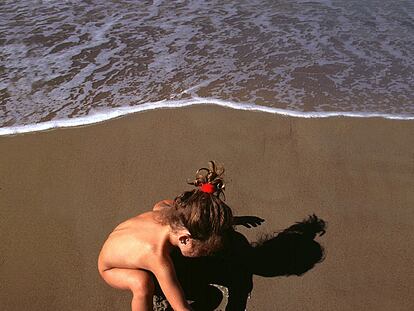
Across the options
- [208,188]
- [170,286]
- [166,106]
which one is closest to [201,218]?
[208,188]

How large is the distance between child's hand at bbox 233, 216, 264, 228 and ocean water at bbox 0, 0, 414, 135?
1377 mm

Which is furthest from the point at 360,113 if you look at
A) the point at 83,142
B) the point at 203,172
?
the point at 83,142

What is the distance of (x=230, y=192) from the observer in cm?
317

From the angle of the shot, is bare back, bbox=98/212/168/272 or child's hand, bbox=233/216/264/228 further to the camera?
child's hand, bbox=233/216/264/228

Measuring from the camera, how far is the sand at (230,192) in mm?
2572

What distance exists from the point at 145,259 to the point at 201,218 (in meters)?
0.37

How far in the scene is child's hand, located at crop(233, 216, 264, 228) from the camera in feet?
9.68

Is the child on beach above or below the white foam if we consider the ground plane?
above

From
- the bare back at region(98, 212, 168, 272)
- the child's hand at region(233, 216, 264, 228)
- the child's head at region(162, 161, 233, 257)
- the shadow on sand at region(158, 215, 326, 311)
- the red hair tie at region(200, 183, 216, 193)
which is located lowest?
the shadow on sand at region(158, 215, 326, 311)

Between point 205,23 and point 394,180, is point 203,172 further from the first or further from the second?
point 205,23

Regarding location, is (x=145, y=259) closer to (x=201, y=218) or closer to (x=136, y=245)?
(x=136, y=245)

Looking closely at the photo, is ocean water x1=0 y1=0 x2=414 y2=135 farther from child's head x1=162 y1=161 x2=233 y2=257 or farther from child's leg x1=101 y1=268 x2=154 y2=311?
child's head x1=162 y1=161 x2=233 y2=257

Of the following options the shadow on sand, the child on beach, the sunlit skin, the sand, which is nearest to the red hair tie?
the child on beach

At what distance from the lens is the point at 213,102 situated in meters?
4.18
